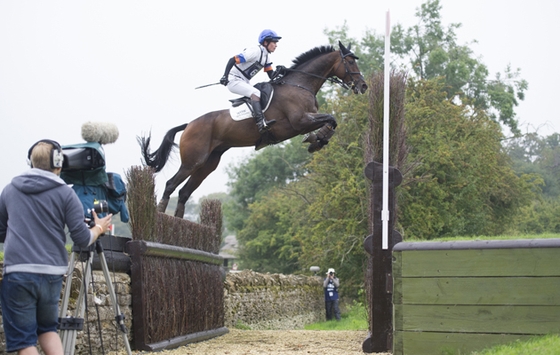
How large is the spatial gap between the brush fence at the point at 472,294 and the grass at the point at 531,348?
0.12 meters

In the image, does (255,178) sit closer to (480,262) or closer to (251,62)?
(251,62)

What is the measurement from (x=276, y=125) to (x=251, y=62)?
830 mm

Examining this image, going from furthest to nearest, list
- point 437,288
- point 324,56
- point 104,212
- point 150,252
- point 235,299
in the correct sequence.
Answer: point 235,299 → point 324,56 → point 150,252 → point 437,288 → point 104,212

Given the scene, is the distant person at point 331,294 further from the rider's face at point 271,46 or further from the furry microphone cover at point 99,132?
the furry microphone cover at point 99,132

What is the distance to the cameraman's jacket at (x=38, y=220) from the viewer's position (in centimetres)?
419

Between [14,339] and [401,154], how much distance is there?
4802mm

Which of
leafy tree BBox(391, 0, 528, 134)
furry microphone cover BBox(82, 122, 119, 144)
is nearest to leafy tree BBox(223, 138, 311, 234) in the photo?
leafy tree BBox(391, 0, 528, 134)

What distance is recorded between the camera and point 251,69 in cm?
954

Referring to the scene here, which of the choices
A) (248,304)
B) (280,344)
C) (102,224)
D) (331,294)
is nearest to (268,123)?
(280,344)

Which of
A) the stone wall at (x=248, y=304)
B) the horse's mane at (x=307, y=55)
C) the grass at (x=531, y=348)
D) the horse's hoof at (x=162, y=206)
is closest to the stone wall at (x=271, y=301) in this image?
the stone wall at (x=248, y=304)

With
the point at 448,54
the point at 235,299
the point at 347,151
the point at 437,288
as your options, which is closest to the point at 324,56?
the point at 437,288

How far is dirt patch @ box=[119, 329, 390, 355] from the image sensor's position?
7.52 meters

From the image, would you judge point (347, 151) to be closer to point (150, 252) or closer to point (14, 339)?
point (150, 252)

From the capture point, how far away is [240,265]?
4916 centimetres
